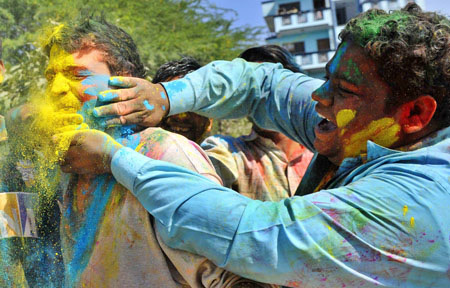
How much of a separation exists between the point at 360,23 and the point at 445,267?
2.83 ft

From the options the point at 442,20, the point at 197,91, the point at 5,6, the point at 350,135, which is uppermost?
the point at 5,6

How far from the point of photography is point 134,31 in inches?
302

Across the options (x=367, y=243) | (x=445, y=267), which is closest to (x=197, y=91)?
(x=367, y=243)

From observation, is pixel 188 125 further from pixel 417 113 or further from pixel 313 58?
pixel 313 58

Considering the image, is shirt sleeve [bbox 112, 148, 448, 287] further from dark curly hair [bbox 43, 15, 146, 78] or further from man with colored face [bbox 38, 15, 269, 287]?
dark curly hair [bbox 43, 15, 146, 78]

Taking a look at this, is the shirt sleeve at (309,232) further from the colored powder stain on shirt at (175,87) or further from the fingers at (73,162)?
the colored powder stain on shirt at (175,87)

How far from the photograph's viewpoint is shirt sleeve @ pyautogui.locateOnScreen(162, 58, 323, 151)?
228cm

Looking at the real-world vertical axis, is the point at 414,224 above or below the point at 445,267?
above

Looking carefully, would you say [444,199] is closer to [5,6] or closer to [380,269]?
[380,269]

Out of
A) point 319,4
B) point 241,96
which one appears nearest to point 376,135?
point 241,96

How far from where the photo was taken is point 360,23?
1.96 m

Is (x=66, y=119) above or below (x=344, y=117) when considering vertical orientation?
above

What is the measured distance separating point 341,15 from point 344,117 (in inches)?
914

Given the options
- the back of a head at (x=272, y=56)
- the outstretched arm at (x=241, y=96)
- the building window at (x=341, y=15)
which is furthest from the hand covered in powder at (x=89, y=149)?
the building window at (x=341, y=15)
